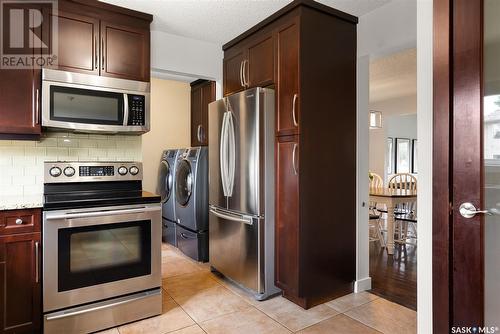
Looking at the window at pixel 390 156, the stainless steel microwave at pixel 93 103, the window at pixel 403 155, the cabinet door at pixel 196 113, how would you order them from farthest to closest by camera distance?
1. the window at pixel 403 155
2. the window at pixel 390 156
3. the cabinet door at pixel 196 113
4. the stainless steel microwave at pixel 93 103

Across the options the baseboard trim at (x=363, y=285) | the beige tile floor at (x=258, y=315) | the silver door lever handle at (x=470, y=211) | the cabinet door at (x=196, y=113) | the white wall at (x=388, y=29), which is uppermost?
the white wall at (x=388, y=29)

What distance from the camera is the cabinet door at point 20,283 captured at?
1979 millimetres

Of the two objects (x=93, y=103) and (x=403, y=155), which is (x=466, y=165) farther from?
(x=403, y=155)

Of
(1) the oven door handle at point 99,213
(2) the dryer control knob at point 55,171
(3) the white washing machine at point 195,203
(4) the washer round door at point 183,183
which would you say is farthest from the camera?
(4) the washer round door at point 183,183

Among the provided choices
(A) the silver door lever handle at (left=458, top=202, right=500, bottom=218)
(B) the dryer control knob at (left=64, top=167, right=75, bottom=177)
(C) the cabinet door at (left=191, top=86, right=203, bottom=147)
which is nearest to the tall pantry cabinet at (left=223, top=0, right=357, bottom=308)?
(A) the silver door lever handle at (left=458, top=202, right=500, bottom=218)

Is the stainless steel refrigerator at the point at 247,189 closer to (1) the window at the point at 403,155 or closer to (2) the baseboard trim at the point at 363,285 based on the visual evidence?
(2) the baseboard trim at the point at 363,285

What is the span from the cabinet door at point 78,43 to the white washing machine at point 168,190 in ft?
5.86

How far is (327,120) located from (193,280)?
2.01m

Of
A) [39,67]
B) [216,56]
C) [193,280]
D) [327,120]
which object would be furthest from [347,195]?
[39,67]

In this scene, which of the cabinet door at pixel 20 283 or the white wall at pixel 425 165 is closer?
the white wall at pixel 425 165

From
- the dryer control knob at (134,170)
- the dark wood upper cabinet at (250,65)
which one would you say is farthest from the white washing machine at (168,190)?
the dark wood upper cabinet at (250,65)

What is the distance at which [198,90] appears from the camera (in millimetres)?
4586

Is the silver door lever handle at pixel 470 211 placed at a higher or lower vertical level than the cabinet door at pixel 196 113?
lower

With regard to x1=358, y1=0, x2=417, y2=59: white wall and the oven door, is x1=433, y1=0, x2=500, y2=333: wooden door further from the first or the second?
the oven door
